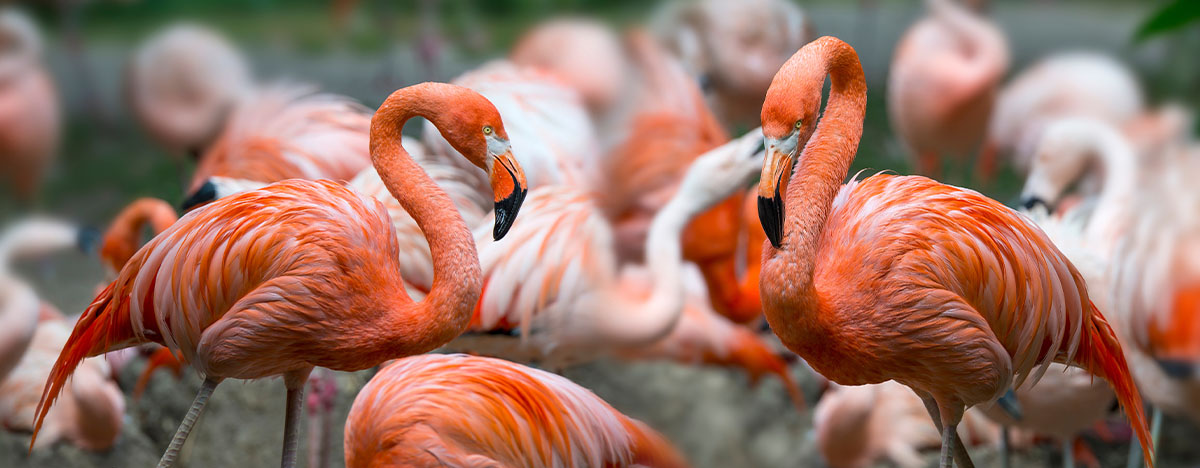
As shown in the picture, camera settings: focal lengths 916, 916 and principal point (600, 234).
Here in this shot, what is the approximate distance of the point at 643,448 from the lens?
1308 mm

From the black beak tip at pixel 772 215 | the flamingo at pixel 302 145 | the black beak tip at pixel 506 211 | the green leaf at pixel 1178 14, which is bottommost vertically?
the flamingo at pixel 302 145

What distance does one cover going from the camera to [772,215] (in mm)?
984

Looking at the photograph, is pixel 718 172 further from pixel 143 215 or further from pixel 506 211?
pixel 143 215

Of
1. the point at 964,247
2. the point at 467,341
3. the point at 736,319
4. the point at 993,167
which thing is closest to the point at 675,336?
the point at 736,319

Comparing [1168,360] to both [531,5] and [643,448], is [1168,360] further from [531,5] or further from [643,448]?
[531,5]

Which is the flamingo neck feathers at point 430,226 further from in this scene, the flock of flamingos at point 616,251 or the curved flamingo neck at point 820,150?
the curved flamingo neck at point 820,150

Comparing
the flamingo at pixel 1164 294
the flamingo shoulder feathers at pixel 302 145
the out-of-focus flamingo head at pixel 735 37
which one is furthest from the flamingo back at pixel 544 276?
the flamingo at pixel 1164 294

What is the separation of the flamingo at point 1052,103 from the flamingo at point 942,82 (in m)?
0.24

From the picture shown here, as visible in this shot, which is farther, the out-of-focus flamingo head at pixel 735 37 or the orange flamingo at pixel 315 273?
the out-of-focus flamingo head at pixel 735 37

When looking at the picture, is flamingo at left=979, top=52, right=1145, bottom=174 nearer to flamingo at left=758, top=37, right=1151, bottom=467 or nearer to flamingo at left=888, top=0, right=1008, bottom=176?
flamingo at left=888, top=0, right=1008, bottom=176

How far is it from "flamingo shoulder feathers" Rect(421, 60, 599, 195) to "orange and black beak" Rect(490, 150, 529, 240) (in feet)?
1.36

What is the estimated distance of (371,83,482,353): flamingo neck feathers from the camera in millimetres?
1098

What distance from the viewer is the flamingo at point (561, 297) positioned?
5.63 ft

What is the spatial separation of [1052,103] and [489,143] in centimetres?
302
